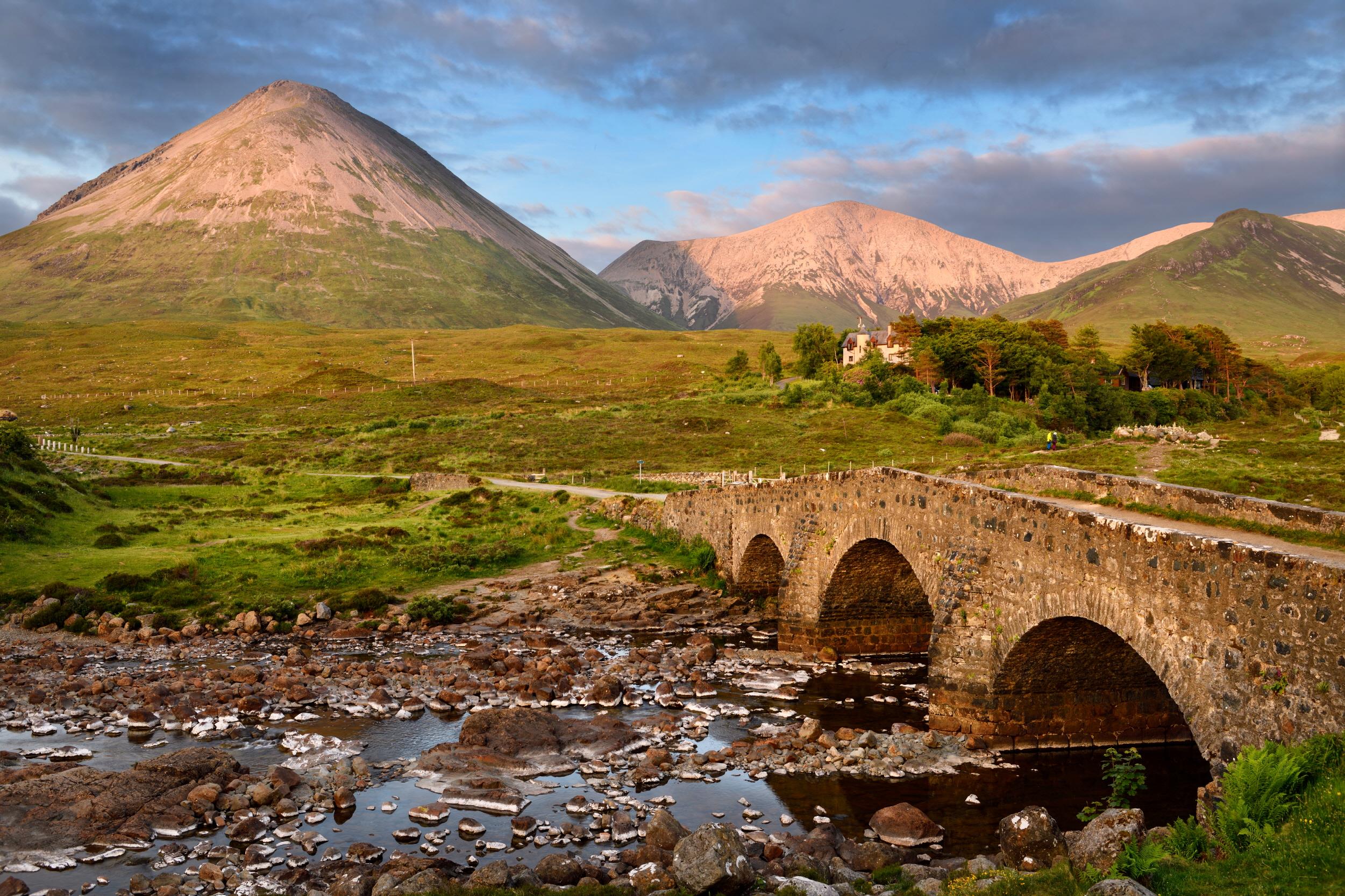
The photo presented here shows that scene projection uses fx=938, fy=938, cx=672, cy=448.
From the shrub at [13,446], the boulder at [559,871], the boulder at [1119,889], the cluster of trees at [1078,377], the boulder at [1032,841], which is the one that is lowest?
the boulder at [559,871]

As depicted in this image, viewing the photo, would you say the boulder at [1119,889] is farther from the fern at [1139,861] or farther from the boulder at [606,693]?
the boulder at [606,693]

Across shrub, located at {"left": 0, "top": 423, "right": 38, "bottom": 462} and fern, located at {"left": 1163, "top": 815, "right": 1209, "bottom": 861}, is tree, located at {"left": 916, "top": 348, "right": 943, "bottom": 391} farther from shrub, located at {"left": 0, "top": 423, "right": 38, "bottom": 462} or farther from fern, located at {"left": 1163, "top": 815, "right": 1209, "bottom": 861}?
fern, located at {"left": 1163, "top": 815, "right": 1209, "bottom": 861}

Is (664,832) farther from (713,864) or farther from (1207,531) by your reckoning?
(1207,531)

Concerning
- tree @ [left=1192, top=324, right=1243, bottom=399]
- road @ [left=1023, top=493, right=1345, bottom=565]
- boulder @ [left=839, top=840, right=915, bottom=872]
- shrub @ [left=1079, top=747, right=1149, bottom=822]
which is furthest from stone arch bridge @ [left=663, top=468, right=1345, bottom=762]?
tree @ [left=1192, top=324, right=1243, bottom=399]

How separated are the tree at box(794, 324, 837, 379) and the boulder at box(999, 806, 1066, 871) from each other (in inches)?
4813

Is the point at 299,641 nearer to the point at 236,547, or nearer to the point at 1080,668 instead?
the point at 236,547

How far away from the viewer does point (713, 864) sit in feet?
41.6

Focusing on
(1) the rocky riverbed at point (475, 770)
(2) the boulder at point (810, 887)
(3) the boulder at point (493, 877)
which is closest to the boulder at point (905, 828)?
(1) the rocky riverbed at point (475, 770)

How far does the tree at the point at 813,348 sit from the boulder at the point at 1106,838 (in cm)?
12292

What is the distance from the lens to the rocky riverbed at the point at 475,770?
47.7 feet

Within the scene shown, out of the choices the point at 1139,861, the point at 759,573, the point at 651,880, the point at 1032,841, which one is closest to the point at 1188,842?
the point at 1139,861

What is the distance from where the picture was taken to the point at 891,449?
7181 centimetres

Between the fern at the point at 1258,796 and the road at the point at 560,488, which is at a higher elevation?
the fern at the point at 1258,796

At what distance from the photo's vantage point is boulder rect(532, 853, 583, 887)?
1371 cm
